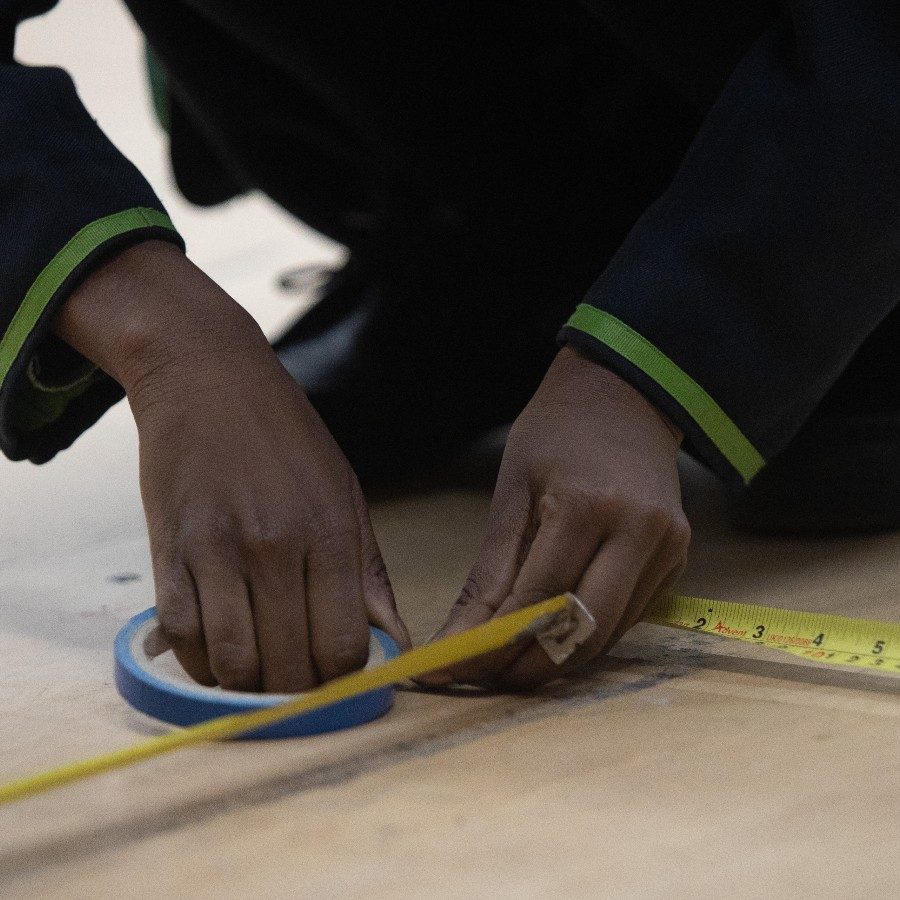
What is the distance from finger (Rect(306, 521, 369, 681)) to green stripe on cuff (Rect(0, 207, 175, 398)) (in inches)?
10.1

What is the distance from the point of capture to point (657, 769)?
2.39ft

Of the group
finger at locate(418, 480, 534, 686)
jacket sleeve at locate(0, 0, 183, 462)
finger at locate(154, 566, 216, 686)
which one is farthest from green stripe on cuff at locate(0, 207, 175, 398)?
finger at locate(418, 480, 534, 686)

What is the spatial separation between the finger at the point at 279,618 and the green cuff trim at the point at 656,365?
258 millimetres

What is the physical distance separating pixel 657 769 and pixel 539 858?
0.12m

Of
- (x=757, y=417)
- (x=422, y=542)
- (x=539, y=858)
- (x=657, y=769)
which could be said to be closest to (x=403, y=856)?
(x=539, y=858)

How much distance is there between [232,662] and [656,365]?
0.34 meters

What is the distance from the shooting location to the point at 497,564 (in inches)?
32.2

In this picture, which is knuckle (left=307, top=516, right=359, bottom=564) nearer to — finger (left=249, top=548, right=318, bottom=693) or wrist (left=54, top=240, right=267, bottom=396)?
finger (left=249, top=548, right=318, bottom=693)

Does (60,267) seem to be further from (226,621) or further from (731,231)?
(731,231)

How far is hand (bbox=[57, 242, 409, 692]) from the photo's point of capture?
0.77m

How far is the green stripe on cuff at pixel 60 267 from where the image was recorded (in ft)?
2.82

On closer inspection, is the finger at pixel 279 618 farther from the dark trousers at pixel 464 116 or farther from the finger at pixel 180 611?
the dark trousers at pixel 464 116

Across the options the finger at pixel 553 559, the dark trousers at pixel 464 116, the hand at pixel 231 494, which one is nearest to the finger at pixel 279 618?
the hand at pixel 231 494

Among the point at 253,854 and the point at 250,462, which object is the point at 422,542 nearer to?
the point at 250,462
